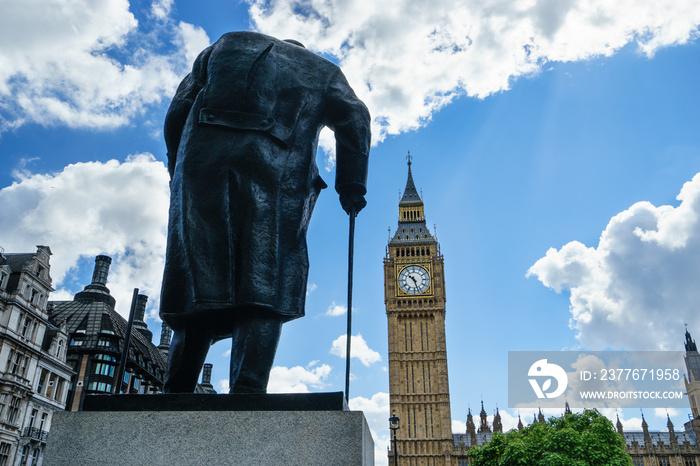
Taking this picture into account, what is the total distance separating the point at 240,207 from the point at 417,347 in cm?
6639

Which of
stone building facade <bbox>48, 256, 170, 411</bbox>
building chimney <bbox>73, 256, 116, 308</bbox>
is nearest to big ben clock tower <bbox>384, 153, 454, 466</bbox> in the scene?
stone building facade <bbox>48, 256, 170, 411</bbox>

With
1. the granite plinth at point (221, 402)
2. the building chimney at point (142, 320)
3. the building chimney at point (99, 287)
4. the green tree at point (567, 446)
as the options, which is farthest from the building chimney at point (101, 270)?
the granite plinth at point (221, 402)

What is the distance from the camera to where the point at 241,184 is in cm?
404

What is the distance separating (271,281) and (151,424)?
3.90 feet

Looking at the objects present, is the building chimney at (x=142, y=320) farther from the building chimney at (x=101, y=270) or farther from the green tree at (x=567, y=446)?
the green tree at (x=567, y=446)

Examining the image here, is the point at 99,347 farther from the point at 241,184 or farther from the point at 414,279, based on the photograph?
the point at 414,279

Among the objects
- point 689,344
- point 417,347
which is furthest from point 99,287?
point 689,344

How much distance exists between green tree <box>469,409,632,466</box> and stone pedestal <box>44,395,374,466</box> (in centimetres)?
3250

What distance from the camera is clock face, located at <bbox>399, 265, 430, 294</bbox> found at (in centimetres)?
7038

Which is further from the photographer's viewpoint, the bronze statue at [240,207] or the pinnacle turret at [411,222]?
the pinnacle turret at [411,222]

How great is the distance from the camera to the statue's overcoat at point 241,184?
3.95 m

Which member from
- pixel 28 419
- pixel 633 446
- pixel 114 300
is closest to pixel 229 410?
pixel 28 419

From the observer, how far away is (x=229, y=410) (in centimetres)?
342

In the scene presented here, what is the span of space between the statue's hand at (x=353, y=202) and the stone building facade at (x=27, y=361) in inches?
1167
